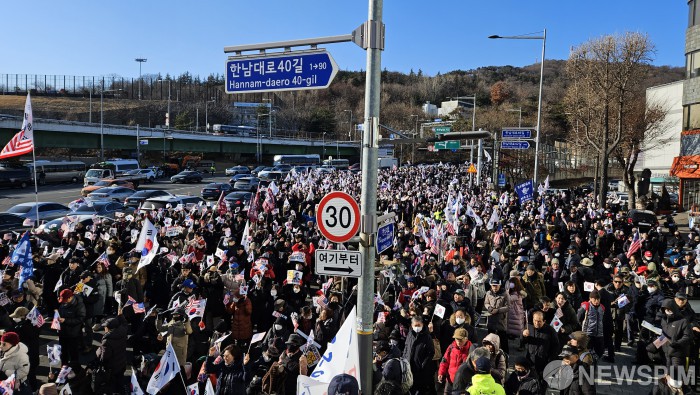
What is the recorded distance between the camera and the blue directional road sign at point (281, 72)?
5480 millimetres

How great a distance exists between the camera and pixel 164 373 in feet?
19.0

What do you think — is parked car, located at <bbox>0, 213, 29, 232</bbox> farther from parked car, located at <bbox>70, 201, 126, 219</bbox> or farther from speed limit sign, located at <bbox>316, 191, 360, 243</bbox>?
speed limit sign, located at <bbox>316, 191, 360, 243</bbox>

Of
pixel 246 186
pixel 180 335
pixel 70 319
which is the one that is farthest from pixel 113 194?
pixel 180 335

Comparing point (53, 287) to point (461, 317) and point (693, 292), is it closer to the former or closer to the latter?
point (461, 317)

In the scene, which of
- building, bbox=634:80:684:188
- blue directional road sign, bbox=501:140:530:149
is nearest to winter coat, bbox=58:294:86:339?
blue directional road sign, bbox=501:140:530:149

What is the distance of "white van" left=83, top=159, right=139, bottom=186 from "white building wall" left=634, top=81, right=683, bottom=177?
40551mm

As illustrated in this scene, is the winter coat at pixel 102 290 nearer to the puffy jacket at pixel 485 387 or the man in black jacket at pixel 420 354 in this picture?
the man in black jacket at pixel 420 354

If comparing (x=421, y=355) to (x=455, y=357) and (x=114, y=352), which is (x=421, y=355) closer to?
(x=455, y=357)

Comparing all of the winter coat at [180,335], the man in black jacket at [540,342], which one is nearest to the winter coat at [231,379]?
the winter coat at [180,335]

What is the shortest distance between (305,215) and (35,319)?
46.4ft

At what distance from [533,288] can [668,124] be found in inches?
1423

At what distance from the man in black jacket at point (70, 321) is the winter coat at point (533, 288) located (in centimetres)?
748

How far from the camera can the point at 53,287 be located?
36.5ft

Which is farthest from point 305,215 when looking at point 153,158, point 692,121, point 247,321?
point 153,158
